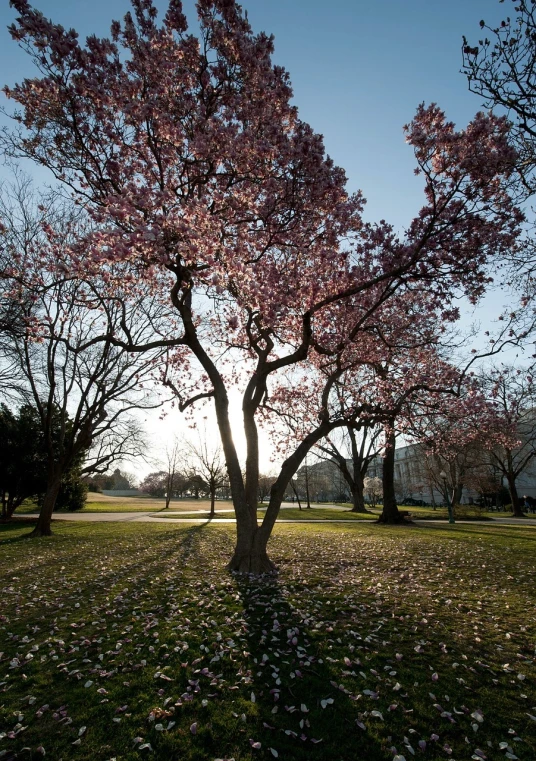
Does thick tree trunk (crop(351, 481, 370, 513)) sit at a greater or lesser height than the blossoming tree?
lesser

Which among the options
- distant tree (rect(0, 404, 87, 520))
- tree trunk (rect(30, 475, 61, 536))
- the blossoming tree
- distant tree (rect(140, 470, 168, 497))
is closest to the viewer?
the blossoming tree

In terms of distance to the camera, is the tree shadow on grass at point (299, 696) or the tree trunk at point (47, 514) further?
the tree trunk at point (47, 514)

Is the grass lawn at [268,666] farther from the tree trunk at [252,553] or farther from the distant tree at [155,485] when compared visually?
the distant tree at [155,485]

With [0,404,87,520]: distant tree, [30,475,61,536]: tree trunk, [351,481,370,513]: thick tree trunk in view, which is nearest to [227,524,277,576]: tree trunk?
[30,475,61,536]: tree trunk

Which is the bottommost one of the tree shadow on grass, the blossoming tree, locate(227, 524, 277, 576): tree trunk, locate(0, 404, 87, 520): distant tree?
the tree shadow on grass

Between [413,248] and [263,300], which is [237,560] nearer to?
[263,300]

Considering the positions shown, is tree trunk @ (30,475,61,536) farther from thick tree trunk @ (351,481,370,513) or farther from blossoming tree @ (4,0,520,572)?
thick tree trunk @ (351,481,370,513)

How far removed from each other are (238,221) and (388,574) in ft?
32.5

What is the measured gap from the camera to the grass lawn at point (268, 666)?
366 cm

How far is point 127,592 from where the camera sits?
856cm

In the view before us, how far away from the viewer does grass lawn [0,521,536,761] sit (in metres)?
3.66

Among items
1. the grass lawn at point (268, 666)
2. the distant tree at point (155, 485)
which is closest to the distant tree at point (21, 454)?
the grass lawn at point (268, 666)

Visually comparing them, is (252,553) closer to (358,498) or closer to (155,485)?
(358,498)

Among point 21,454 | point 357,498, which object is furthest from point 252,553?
point 357,498
